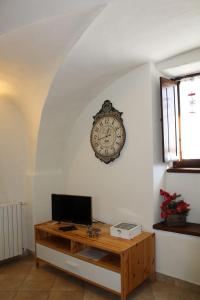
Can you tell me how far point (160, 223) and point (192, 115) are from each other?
125 centimetres

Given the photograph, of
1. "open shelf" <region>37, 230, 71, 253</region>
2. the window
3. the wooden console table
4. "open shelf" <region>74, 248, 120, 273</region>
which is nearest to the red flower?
the wooden console table

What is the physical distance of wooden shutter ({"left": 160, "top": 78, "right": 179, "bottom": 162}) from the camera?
276cm

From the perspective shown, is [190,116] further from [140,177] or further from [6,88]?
[6,88]

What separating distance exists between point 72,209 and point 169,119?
4.94 feet

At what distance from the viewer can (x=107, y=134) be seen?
3.11 metres

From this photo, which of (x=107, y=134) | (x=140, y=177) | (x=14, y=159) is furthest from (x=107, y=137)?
(x=14, y=159)

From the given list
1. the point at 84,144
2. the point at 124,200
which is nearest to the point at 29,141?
the point at 84,144

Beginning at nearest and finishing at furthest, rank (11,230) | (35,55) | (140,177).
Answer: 1. (35,55)
2. (140,177)
3. (11,230)

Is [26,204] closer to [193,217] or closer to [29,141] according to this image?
[29,141]

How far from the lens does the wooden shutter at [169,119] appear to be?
9.04 feet

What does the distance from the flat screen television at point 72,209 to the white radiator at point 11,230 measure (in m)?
0.53

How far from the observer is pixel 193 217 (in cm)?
279

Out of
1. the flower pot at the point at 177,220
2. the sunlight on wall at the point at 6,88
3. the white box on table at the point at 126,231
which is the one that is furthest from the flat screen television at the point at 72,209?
the sunlight on wall at the point at 6,88

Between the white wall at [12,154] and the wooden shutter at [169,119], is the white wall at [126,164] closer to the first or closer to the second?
the wooden shutter at [169,119]
